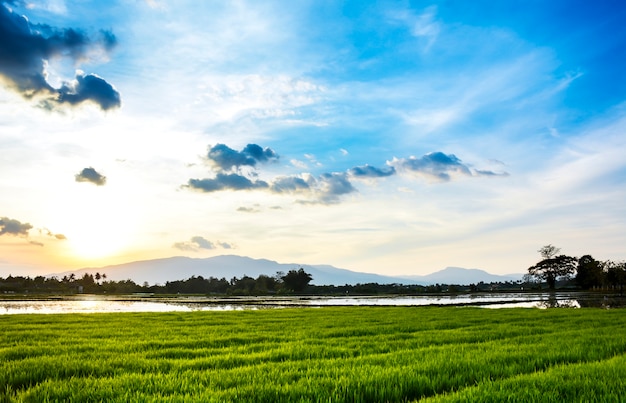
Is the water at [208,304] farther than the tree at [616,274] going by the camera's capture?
No

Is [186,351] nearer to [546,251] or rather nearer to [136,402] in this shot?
[136,402]

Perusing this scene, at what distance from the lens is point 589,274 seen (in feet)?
318

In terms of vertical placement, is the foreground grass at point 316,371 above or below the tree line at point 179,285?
above

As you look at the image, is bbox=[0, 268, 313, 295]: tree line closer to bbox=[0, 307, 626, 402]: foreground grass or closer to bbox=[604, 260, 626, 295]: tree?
bbox=[604, 260, 626, 295]: tree

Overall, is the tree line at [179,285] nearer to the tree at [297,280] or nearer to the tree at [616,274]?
the tree at [297,280]

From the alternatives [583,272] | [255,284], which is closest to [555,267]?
[583,272]

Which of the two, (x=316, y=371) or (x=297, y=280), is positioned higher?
(x=316, y=371)

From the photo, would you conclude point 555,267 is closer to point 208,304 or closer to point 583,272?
point 583,272

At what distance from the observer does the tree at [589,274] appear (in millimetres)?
92375

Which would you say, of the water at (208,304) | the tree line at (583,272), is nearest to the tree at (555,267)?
the tree line at (583,272)

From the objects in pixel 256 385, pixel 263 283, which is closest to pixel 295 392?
pixel 256 385

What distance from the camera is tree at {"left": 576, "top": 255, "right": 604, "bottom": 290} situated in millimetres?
92375

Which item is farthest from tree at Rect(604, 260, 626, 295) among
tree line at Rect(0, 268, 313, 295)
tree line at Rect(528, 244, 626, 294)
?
tree line at Rect(0, 268, 313, 295)

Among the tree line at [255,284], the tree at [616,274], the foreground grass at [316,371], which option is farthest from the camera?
the tree line at [255,284]
